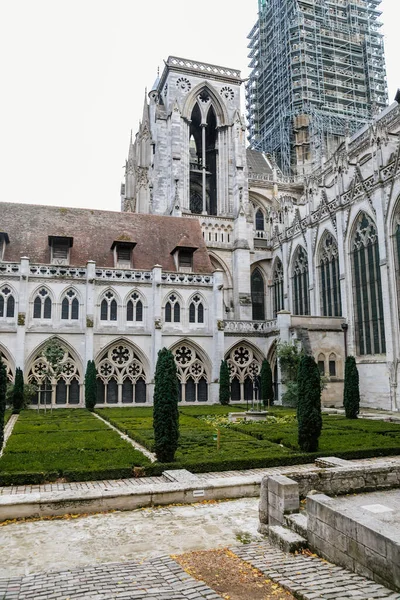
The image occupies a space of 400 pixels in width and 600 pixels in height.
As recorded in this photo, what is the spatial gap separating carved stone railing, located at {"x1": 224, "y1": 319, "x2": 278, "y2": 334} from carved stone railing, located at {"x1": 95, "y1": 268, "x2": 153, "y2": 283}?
636cm

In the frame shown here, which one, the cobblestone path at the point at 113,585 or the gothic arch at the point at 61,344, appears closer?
the cobblestone path at the point at 113,585

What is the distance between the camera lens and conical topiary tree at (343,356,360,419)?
2450cm

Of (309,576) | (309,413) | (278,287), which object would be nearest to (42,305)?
(309,413)

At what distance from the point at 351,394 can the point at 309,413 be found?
10.5m

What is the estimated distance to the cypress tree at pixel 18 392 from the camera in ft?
92.1

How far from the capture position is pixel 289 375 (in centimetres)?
3081

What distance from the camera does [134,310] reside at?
32.8 m

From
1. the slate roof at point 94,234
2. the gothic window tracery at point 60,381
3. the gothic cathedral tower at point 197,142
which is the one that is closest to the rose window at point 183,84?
the gothic cathedral tower at point 197,142

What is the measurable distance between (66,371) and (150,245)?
10.7 metres

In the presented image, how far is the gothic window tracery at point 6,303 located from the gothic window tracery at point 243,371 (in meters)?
14.5

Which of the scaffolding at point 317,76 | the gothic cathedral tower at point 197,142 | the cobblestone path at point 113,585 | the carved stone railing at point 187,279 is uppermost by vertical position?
the scaffolding at point 317,76

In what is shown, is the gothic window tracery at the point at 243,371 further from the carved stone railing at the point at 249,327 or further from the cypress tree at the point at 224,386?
the cypress tree at the point at 224,386

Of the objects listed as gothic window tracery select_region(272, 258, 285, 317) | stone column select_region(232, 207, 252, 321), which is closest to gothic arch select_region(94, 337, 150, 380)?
stone column select_region(232, 207, 252, 321)

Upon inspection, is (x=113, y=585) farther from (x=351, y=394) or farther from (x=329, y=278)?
(x=329, y=278)
